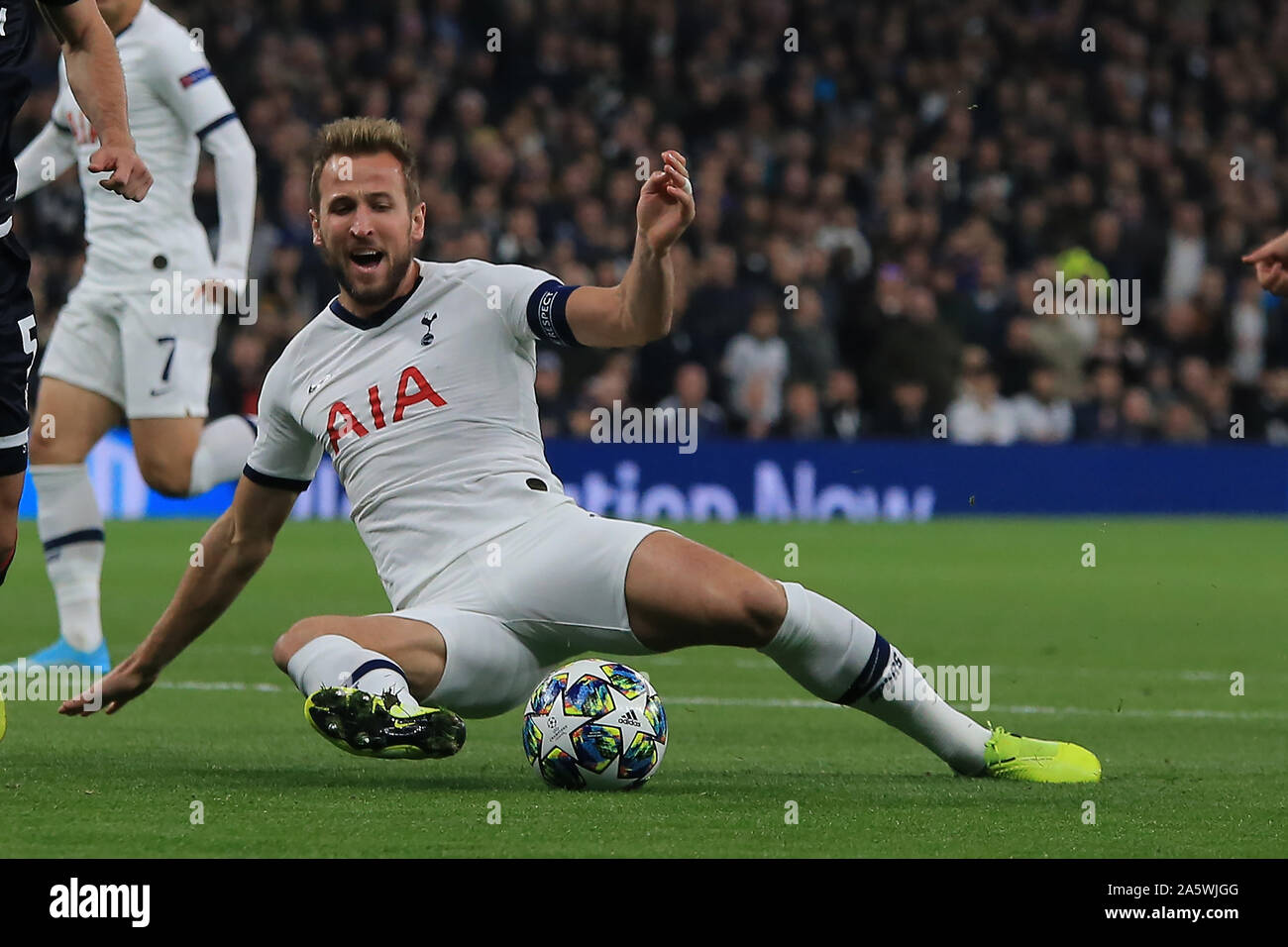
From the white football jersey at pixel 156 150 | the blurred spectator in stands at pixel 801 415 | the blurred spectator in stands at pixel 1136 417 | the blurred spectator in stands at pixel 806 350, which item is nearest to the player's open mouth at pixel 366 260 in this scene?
the white football jersey at pixel 156 150

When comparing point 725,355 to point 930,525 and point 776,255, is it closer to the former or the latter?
point 776,255

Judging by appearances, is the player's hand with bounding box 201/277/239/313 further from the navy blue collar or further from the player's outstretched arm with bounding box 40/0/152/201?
the player's outstretched arm with bounding box 40/0/152/201

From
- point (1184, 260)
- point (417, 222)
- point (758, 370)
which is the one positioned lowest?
point (417, 222)

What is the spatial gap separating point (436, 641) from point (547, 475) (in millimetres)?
627

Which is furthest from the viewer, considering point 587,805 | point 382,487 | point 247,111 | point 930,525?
point 247,111

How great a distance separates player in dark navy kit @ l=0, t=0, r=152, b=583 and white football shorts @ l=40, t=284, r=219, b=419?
8.56 ft

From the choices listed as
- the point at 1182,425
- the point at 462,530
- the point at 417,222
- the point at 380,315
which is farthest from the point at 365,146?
the point at 1182,425

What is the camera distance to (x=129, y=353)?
7875 mm

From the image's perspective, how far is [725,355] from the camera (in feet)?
58.1

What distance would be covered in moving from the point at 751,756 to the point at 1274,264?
89.1 inches

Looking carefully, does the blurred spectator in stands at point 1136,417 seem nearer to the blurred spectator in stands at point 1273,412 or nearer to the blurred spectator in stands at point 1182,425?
the blurred spectator in stands at point 1182,425

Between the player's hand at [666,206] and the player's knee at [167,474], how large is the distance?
3684mm

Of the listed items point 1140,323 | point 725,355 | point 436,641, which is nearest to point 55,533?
point 436,641

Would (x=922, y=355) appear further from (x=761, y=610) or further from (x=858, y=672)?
(x=761, y=610)
